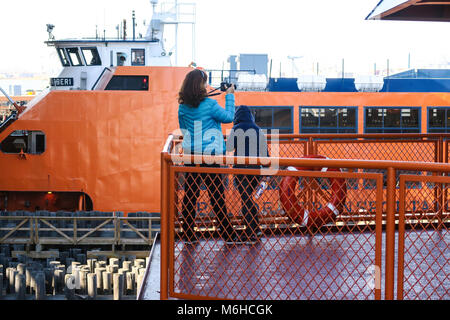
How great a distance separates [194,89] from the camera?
17.6ft

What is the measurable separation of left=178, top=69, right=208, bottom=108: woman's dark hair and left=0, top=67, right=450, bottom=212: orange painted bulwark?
12.5 meters

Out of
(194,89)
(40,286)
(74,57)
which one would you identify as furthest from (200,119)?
(74,57)

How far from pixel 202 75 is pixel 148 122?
12.6m

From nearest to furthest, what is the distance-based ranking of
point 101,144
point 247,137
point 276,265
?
point 276,265, point 247,137, point 101,144

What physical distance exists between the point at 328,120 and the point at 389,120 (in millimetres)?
2153

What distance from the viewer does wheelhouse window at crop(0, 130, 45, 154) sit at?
59.2ft

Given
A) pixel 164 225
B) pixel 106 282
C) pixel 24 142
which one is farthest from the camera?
pixel 24 142

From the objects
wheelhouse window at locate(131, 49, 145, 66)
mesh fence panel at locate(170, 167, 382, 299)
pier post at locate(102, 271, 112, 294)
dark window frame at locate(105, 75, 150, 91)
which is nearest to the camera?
mesh fence panel at locate(170, 167, 382, 299)

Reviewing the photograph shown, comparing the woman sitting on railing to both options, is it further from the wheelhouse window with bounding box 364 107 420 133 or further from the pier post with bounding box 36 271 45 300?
the wheelhouse window with bounding box 364 107 420 133

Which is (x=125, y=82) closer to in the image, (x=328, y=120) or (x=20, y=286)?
(x=328, y=120)

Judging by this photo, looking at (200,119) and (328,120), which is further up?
(200,119)

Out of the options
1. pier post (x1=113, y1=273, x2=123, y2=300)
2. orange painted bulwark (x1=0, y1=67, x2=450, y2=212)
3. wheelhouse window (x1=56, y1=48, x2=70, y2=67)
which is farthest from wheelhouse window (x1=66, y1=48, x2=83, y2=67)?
pier post (x1=113, y1=273, x2=123, y2=300)
